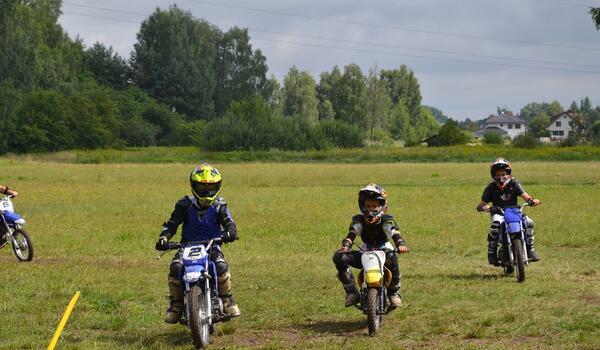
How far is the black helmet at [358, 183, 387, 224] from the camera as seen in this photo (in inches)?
407

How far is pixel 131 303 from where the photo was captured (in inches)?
477

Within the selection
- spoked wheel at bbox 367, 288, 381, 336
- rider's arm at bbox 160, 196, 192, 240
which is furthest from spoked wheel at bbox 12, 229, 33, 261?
spoked wheel at bbox 367, 288, 381, 336

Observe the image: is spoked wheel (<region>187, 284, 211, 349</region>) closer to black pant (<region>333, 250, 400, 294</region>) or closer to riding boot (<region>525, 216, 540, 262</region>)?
black pant (<region>333, 250, 400, 294</region>)

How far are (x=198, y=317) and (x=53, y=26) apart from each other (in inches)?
4369

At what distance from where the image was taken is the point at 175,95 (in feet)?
402

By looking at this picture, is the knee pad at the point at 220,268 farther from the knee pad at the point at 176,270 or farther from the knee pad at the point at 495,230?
the knee pad at the point at 495,230

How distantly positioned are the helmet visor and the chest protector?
0.74 feet

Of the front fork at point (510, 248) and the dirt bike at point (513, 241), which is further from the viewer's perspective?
the front fork at point (510, 248)

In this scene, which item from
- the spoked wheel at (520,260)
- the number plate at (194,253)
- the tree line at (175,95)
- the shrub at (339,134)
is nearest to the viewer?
the number plate at (194,253)

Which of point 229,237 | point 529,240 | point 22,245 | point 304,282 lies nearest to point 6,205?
point 22,245

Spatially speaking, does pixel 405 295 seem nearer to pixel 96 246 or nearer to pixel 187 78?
pixel 96 246

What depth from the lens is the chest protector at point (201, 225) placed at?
980 centimetres

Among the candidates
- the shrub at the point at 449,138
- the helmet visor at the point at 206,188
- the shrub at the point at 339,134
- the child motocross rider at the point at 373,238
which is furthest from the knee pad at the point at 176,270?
the shrub at the point at 449,138

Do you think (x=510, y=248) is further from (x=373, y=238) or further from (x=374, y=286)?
(x=374, y=286)
